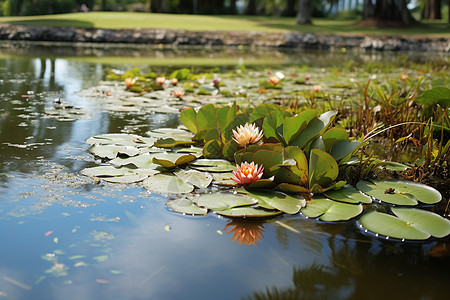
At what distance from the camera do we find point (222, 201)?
62.2 inches

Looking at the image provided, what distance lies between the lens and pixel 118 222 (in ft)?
4.69

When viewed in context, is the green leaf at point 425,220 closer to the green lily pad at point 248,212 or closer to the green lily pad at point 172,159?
the green lily pad at point 248,212

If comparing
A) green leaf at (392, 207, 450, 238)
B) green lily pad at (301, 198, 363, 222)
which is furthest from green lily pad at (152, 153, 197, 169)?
green leaf at (392, 207, 450, 238)

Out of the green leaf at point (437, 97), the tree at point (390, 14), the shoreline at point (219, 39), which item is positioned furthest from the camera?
the tree at point (390, 14)

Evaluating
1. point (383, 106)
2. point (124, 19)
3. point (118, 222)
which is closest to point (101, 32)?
point (124, 19)

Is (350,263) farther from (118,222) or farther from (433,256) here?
(118,222)

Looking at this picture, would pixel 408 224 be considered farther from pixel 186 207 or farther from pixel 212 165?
pixel 212 165

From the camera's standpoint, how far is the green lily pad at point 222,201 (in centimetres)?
155

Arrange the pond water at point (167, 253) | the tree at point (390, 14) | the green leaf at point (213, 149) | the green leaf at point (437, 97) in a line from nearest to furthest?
the pond water at point (167, 253) < the green leaf at point (213, 149) < the green leaf at point (437, 97) < the tree at point (390, 14)

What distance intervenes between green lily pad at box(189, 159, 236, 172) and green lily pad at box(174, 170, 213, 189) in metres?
0.06

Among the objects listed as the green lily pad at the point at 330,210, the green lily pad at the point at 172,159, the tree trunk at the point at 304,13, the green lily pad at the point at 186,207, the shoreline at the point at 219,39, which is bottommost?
the green lily pad at the point at 186,207

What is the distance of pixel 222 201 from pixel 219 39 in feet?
39.7

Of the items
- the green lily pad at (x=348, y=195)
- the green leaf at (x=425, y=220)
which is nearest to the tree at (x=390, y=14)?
the green lily pad at (x=348, y=195)

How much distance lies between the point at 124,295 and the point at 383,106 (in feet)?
6.77
